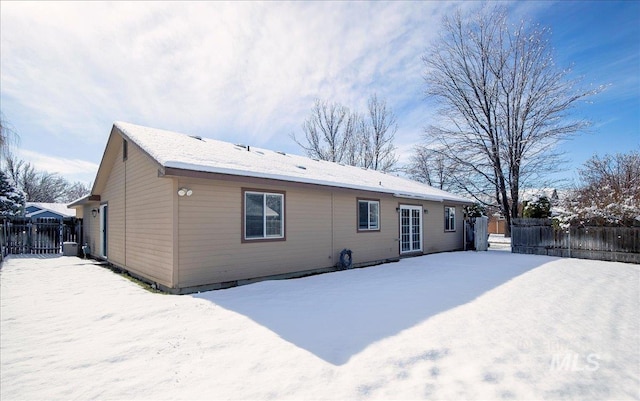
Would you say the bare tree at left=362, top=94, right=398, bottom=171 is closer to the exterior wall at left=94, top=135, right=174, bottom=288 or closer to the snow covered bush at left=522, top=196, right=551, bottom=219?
the snow covered bush at left=522, top=196, right=551, bottom=219

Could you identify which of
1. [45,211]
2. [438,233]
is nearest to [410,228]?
[438,233]

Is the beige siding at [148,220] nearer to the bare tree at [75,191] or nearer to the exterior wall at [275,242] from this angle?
the exterior wall at [275,242]

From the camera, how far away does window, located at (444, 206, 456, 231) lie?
1483cm

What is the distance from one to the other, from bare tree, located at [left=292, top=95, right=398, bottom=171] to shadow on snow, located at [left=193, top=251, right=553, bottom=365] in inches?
772

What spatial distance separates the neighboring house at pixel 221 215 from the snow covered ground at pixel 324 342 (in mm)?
735

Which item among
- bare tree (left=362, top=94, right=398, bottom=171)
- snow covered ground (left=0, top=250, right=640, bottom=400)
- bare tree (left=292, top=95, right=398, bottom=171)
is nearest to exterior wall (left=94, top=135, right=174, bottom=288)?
snow covered ground (left=0, top=250, right=640, bottom=400)

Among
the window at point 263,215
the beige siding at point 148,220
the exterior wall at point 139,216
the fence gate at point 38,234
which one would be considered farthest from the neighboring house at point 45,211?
the window at point 263,215

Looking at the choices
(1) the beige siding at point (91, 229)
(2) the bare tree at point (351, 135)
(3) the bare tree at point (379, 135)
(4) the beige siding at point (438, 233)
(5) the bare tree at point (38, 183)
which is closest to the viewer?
(1) the beige siding at point (91, 229)

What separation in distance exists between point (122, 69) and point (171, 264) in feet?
20.2

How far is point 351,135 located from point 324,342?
2603cm

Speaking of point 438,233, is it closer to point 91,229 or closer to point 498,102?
point 498,102

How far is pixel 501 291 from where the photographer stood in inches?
259

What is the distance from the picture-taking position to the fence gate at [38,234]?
14211 mm

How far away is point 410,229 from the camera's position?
12688 mm
